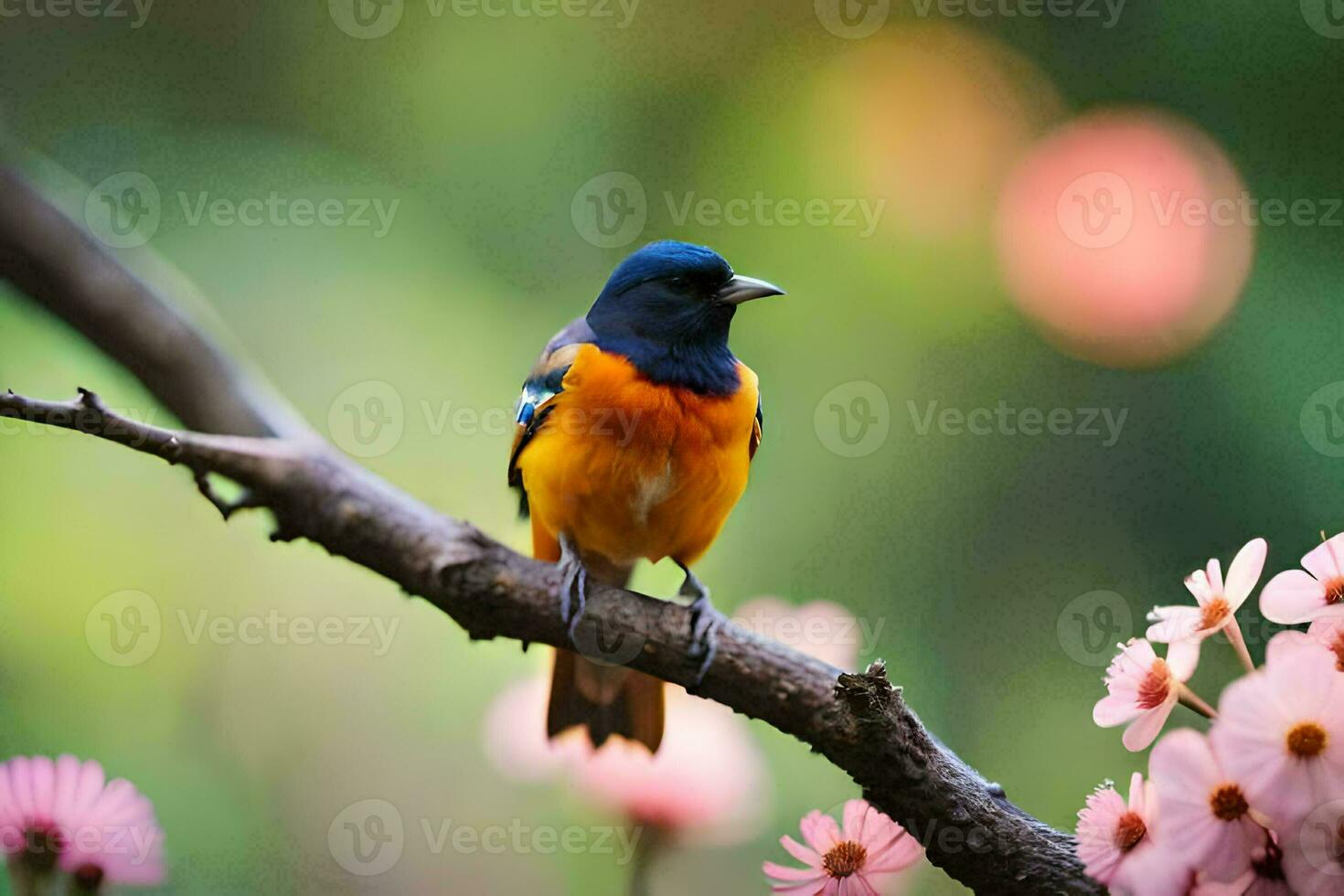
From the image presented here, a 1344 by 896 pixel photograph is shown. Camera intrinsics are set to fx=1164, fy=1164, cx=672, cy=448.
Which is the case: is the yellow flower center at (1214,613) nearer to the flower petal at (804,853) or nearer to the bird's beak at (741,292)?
the flower petal at (804,853)

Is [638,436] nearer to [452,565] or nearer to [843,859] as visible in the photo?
[452,565]

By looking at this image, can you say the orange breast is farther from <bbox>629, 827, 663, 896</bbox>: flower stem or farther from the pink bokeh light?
the pink bokeh light

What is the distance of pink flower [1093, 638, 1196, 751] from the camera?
678mm

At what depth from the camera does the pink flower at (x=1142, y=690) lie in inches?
26.7

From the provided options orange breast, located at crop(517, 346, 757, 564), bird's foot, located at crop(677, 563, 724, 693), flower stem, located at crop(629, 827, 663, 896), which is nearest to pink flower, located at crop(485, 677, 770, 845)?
flower stem, located at crop(629, 827, 663, 896)

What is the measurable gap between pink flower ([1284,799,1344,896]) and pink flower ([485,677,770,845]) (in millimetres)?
556

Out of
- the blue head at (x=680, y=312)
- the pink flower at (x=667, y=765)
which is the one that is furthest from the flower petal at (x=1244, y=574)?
the blue head at (x=680, y=312)

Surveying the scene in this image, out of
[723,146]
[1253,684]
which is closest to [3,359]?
[723,146]

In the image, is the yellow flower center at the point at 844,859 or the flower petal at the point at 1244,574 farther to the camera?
the yellow flower center at the point at 844,859

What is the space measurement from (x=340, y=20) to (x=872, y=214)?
89 centimetres

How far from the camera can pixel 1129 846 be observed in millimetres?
680

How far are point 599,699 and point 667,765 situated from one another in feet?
0.62

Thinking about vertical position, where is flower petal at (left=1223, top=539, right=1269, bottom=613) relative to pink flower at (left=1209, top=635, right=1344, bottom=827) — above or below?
above

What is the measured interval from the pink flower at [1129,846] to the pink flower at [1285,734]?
0.06 meters
